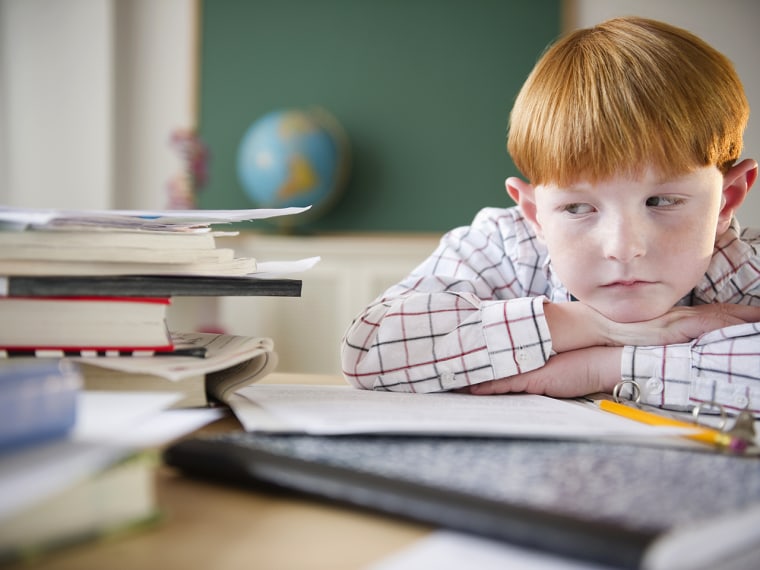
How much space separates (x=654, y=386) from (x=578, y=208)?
7.8 inches

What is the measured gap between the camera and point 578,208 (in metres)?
0.86

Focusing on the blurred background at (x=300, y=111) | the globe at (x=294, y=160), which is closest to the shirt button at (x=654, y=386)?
the blurred background at (x=300, y=111)

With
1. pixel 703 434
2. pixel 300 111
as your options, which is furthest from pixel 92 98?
pixel 703 434

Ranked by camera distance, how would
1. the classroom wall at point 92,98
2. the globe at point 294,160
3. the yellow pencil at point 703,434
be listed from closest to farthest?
the yellow pencil at point 703,434 < the globe at point 294,160 < the classroom wall at point 92,98

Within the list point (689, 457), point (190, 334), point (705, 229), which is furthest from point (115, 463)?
point (705, 229)

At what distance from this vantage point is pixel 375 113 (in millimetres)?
3656

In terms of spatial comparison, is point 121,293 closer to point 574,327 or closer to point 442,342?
point 442,342

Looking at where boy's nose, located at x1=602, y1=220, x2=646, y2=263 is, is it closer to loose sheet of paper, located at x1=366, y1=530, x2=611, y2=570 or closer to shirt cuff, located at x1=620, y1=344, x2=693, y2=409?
shirt cuff, located at x1=620, y1=344, x2=693, y2=409

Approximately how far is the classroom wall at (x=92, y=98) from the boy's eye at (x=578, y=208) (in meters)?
3.26

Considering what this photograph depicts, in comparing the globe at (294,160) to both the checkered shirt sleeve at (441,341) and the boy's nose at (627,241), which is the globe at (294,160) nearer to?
the checkered shirt sleeve at (441,341)

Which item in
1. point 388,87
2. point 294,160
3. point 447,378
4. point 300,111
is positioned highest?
point 388,87

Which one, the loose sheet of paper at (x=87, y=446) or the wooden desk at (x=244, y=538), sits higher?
the loose sheet of paper at (x=87, y=446)

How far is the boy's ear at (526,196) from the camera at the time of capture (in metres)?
0.95

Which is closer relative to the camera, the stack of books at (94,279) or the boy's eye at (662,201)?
the stack of books at (94,279)
